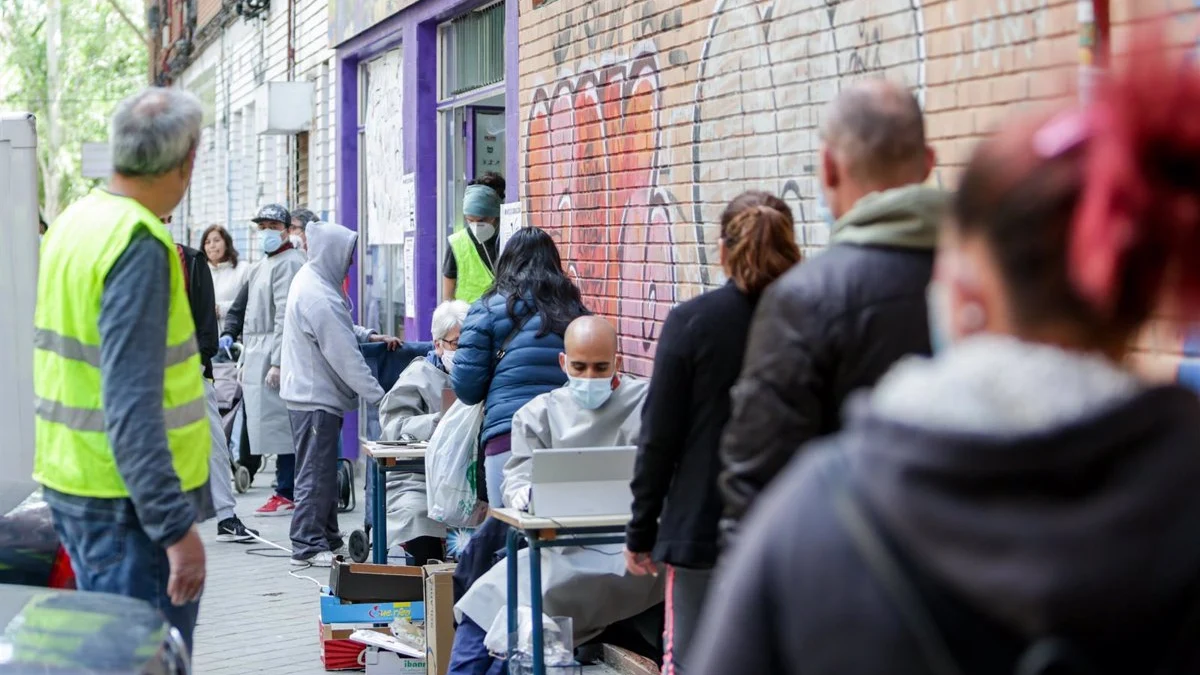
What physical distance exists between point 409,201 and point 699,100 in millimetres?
5590

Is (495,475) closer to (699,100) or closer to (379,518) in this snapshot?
(379,518)

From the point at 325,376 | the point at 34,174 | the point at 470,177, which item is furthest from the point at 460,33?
the point at 34,174

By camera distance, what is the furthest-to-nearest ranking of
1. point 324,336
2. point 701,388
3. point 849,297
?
point 324,336
point 701,388
point 849,297

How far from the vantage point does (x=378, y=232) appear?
47.2 feet

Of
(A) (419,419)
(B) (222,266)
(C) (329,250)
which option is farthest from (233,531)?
(B) (222,266)

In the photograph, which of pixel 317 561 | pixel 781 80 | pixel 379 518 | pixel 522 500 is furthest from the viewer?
pixel 317 561

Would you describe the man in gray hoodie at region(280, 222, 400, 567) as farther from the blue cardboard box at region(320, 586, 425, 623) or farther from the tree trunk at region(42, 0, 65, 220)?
the tree trunk at region(42, 0, 65, 220)

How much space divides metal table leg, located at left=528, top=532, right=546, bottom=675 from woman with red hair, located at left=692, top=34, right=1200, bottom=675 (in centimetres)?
394

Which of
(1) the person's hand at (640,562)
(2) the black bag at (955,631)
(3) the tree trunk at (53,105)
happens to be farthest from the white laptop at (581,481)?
(3) the tree trunk at (53,105)

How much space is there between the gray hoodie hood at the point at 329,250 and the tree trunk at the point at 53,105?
127 ft

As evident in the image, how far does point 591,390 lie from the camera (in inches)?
232

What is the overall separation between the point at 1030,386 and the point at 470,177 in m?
11.0

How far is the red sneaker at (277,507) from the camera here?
1140 cm

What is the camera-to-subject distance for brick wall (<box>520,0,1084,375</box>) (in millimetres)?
5312
